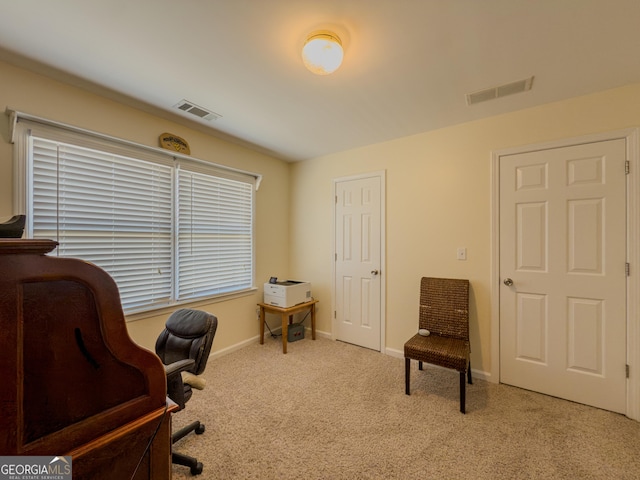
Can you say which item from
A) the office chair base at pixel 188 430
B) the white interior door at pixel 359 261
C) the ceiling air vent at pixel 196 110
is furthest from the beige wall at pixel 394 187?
Result: the office chair base at pixel 188 430

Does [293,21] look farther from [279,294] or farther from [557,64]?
[279,294]

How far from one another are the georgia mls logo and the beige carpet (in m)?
1.17

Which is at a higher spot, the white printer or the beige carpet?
the white printer

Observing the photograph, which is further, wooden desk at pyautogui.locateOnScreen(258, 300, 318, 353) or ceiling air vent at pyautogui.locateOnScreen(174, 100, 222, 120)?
wooden desk at pyautogui.locateOnScreen(258, 300, 318, 353)

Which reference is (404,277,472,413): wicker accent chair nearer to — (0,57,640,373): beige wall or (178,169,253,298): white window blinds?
(0,57,640,373): beige wall

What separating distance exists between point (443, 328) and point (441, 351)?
422 mm

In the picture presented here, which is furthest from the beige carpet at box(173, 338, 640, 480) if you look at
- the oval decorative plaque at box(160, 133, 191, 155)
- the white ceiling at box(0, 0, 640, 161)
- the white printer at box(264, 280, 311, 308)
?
the white ceiling at box(0, 0, 640, 161)

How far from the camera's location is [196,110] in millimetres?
2467

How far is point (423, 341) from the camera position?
2410 millimetres

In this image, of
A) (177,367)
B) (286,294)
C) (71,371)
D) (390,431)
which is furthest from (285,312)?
(71,371)

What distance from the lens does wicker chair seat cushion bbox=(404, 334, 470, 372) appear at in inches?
83.0

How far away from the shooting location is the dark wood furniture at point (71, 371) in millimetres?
614

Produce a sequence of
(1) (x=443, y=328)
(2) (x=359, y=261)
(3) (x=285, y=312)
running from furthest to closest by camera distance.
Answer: (2) (x=359, y=261)
(3) (x=285, y=312)
(1) (x=443, y=328)

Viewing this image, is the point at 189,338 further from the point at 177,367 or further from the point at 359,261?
the point at 359,261
